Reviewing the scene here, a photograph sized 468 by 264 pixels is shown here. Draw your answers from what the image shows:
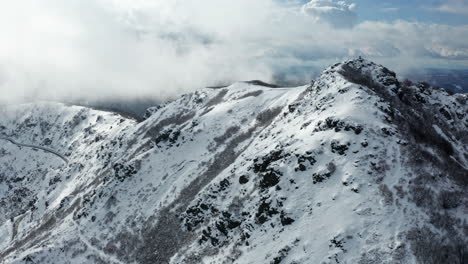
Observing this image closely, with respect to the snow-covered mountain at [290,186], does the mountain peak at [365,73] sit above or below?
above

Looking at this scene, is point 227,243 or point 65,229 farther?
point 65,229

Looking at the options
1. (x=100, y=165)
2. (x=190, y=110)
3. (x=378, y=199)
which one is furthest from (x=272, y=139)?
(x=100, y=165)

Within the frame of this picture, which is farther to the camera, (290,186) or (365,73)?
(365,73)

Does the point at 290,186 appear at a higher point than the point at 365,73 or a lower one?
lower

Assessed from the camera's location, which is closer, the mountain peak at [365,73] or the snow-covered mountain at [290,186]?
the snow-covered mountain at [290,186]

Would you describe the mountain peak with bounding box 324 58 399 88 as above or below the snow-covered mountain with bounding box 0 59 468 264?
above

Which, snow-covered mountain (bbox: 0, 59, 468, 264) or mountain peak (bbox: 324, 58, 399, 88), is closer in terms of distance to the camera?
snow-covered mountain (bbox: 0, 59, 468, 264)

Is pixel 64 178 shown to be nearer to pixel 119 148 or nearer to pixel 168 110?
pixel 119 148

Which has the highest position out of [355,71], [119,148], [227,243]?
[355,71]
